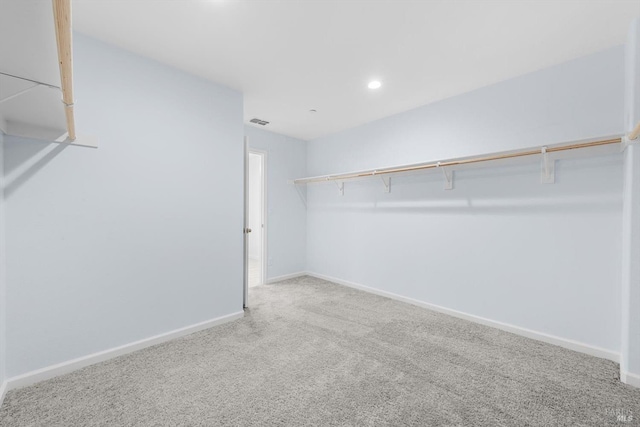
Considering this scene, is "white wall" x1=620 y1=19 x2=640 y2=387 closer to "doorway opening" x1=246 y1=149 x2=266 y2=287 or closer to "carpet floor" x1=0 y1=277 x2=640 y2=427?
"carpet floor" x1=0 y1=277 x2=640 y2=427

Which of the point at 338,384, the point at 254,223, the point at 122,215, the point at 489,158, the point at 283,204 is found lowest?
the point at 338,384

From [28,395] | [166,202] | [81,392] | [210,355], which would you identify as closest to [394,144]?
[166,202]

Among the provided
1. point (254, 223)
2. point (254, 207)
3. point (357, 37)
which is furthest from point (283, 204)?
point (357, 37)

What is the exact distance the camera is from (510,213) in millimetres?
2713

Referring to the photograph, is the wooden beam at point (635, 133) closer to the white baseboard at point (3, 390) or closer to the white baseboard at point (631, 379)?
the white baseboard at point (631, 379)

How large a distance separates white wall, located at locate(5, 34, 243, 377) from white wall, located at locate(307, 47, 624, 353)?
2069 mm

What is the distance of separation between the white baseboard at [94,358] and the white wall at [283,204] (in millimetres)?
1868

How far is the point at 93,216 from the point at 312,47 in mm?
2186

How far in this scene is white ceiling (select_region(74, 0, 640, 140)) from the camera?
1.77 meters

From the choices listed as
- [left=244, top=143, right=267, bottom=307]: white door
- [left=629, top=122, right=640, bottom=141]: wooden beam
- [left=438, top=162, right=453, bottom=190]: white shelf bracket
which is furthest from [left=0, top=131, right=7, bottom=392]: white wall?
[left=629, top=122, right=640, bottom=141]: wooden beam

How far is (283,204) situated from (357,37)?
3.01 m

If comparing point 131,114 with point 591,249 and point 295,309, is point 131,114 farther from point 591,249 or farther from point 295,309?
point 591,249

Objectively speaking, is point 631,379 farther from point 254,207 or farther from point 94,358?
point 254,207

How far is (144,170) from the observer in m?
2.37
